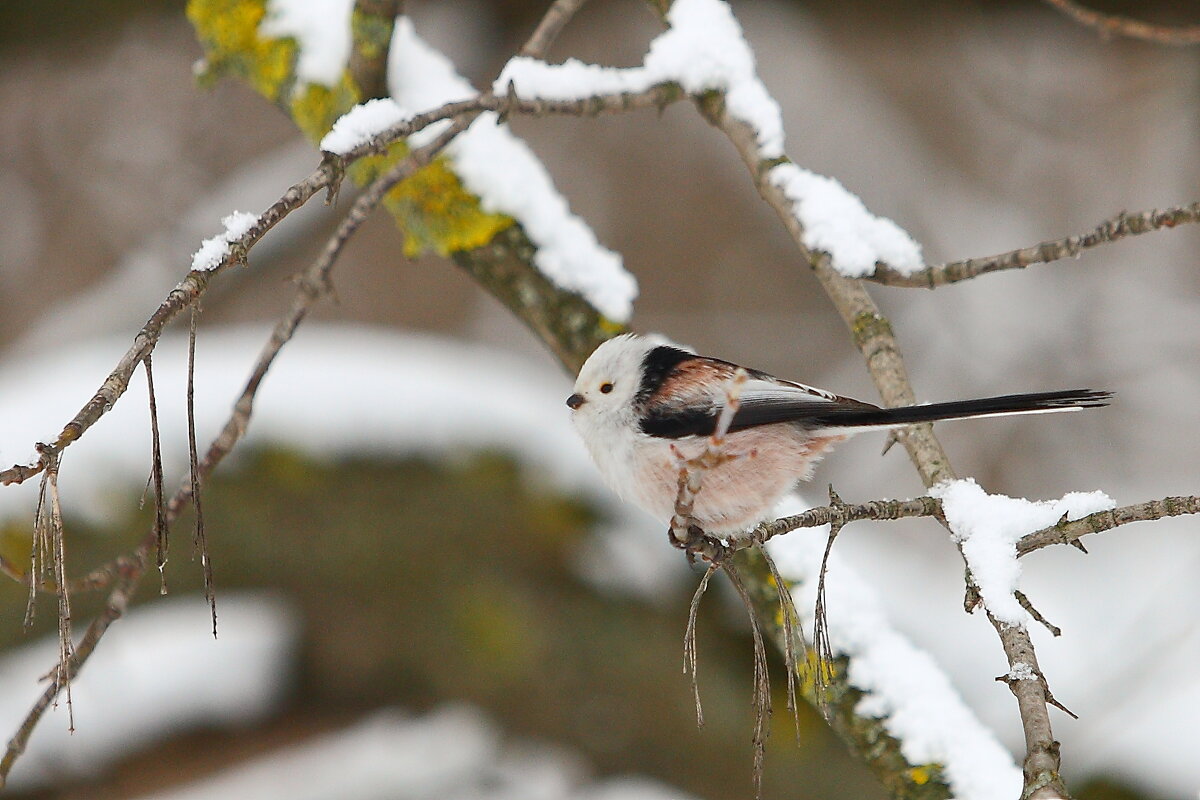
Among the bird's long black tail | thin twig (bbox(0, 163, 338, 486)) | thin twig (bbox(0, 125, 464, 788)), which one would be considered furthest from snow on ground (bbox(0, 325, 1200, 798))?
thin twig (bbox(0, 163, 338, 486))

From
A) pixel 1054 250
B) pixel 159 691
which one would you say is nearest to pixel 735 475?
pixel 1054 250

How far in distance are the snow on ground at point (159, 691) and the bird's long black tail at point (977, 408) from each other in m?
1.54

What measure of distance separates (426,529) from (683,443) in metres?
0.89

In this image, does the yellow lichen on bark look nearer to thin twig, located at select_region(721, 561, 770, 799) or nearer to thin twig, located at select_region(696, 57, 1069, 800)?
thin twig, located at select_region(696, 57, 1069, 800)

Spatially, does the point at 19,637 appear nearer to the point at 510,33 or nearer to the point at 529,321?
the point at 529,321

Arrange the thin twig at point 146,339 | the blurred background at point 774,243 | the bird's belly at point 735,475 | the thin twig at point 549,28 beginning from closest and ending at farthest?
the thin twig at point 146,339, the bird's belly at point 735,475, the thin twig at point 549,28, the blurred background at point 774,243

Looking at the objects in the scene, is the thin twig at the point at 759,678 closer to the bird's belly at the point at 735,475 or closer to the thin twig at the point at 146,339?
the bird's belly at the point at 735,475

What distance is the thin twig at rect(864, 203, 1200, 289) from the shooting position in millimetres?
964

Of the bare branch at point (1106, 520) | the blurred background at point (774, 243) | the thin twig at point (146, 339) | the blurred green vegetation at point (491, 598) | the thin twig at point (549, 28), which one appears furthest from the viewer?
the blurred background at point (774, 243)

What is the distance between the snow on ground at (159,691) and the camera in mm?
2311

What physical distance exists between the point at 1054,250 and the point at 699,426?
1.50 feet

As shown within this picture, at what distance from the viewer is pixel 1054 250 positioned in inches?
41.6

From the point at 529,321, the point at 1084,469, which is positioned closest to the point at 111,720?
the point at 529,321

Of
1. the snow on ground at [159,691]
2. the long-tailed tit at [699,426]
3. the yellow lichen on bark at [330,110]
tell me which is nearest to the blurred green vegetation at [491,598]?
the snow on ground at [159,691]
